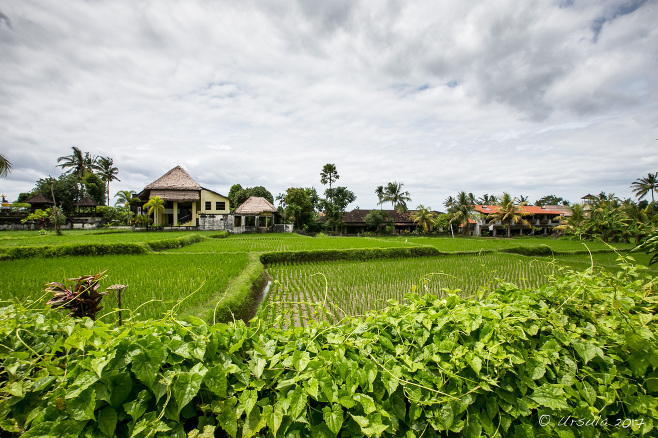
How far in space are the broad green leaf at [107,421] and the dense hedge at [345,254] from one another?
11.8m

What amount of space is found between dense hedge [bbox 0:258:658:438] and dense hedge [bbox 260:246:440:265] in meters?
11.6

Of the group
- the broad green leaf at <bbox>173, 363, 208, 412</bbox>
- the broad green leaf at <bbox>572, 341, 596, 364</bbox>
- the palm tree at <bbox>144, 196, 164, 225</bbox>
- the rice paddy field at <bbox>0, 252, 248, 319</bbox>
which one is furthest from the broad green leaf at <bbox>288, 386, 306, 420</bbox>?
the palm tree at <bbox>144, 196, 164, 225</bbox>

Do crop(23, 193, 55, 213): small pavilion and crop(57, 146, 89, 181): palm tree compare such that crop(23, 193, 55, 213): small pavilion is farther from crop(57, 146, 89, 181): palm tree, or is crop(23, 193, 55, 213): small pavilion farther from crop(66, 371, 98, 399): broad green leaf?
crop(66, 371, 98, 399): broad green leaf

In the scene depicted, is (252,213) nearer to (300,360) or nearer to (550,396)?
(300,360)

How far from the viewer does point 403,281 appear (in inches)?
356

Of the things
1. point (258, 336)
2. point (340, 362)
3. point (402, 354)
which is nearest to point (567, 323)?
point (402, 354)

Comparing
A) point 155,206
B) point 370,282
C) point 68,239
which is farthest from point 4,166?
point 370,282

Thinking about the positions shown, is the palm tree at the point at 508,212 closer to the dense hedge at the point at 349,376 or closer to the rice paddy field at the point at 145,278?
the rice paddy field at the point at 145,278

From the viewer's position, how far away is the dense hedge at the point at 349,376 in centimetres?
107

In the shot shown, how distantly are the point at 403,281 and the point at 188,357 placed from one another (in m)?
8.59

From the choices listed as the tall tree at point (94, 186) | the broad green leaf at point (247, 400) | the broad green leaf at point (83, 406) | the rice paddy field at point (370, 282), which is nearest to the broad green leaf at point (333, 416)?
the broad green leaf at point (247, 400)

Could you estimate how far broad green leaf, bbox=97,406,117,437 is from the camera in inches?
39.8

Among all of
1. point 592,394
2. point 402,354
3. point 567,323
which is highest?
point 567,323

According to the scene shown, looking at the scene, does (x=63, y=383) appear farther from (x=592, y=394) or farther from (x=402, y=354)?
(x=592, y=394)
